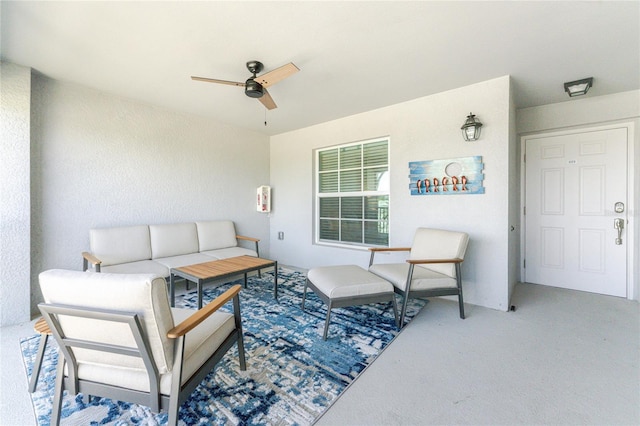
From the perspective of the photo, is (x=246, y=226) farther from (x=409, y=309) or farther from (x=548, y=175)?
(x=548, y=175)

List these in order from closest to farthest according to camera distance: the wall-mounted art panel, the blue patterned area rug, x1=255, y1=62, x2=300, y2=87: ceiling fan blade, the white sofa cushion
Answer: the blue patterned area rug
x1=255, y1=62, x2=300, y2=87: ceiling fan blade
the wall-mounted art panel
the white sofa cushion

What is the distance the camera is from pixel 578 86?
8.96 feet

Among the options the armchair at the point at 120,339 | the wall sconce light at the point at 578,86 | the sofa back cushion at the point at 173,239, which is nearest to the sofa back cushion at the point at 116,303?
the armchair at the point at 120,339

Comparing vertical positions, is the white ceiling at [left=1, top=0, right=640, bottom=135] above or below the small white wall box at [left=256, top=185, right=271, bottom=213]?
above

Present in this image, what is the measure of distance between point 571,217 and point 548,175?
61cm

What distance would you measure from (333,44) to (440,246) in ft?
7.18

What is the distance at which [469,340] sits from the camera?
2.14 meters

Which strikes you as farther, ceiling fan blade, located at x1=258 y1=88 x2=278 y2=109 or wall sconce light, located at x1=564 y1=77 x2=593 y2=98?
wall sconce light, located at x1=564 y1=77 x2=593 y2=98

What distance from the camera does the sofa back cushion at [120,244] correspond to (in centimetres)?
285

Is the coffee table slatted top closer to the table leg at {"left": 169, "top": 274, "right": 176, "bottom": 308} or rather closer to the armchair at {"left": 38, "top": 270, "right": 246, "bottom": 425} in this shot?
the table leg at {"left": 169, "top": 274, "right": 176, "bottom": 308}

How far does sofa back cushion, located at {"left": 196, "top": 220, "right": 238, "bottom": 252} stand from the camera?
3.78 meters

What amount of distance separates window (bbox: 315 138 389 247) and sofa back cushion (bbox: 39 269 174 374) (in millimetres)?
3048

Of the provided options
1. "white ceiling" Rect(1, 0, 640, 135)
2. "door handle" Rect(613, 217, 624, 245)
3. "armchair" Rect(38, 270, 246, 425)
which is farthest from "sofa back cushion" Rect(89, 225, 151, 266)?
"door handle" Rect(613, 217, 624, 245)

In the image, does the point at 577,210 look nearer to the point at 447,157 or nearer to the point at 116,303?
the point at 447,157
